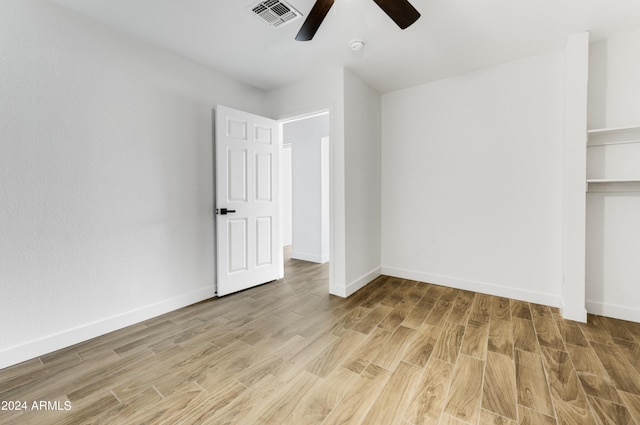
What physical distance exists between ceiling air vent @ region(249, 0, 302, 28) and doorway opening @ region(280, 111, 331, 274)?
237cm

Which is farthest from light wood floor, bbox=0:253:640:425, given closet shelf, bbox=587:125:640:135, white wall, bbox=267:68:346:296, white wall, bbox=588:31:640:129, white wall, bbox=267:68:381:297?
white wall, bbox=588:31:640:129

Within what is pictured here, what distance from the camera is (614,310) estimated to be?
2.48 metres

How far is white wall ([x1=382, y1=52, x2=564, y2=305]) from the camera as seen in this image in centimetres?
278

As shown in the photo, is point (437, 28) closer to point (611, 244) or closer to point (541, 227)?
point (541, 227)

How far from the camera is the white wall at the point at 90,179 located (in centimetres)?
188

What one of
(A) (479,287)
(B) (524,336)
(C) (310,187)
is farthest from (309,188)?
(B) (524,336)

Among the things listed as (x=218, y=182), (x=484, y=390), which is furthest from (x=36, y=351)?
(x=484, y=390)

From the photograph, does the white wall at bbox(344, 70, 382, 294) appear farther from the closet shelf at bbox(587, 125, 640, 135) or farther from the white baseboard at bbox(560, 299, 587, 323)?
the closet shelf at bbox(587, 125, 640, 135)

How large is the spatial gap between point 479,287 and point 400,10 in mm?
2945

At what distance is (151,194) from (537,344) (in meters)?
3.51

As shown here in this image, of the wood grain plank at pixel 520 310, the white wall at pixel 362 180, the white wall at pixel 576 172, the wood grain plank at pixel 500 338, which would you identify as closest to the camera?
the wood grain plank at pixel 500 338

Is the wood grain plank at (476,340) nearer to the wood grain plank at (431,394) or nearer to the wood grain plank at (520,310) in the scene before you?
the wood grain plank at (431,394)

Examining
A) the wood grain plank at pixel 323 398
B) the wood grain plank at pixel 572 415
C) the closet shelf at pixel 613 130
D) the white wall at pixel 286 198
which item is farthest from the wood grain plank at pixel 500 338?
the white wall at pixel 286 198

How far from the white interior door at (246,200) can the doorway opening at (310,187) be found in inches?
43.0
